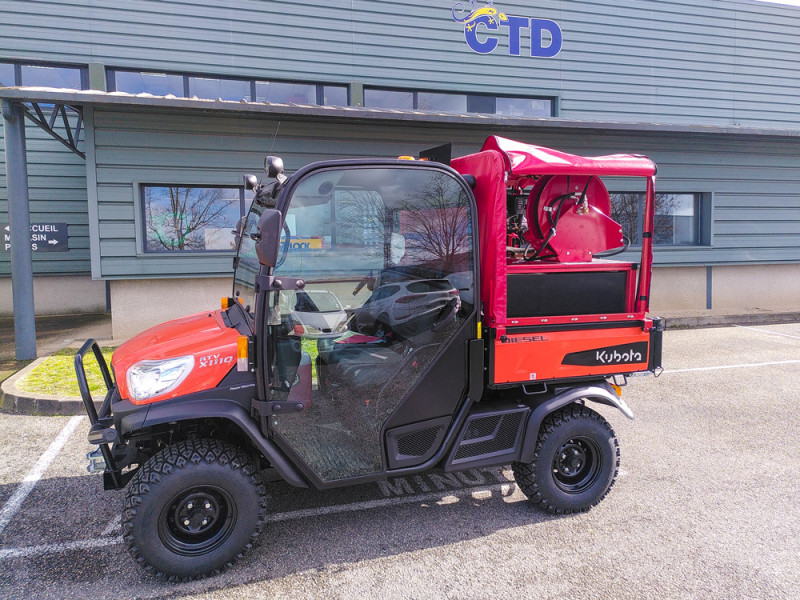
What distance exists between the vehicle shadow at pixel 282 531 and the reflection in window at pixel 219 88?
8.71 m

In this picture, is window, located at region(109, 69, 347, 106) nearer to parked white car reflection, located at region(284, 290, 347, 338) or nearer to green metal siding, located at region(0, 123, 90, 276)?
green metal siding, located at region(0, 123, 90, 276)

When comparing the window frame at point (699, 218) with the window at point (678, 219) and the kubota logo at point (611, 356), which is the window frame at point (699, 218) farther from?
the kubota logo at point (611, 356)

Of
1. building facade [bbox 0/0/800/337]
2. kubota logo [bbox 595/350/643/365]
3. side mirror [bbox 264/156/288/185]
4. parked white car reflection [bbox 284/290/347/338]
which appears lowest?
kubota logo [bbox 595/350/643/365]

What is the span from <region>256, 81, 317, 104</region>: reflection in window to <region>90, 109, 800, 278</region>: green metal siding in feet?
6.46

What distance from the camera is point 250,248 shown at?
3.61 meters

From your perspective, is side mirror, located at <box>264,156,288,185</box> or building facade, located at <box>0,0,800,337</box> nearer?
side mirror, located at <box>264,156,288,185</box>

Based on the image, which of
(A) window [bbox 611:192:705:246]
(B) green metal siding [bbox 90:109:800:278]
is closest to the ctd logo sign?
(B) green metal siding [bbox 90:109:800:278]

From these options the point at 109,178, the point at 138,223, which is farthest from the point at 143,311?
the point at 109,178

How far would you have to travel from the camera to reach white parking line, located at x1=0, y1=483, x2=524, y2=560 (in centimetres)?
322

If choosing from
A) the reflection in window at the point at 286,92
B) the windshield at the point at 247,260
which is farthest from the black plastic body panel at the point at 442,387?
the reflection in window at the point at 286,92

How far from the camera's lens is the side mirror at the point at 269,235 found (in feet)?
8.93

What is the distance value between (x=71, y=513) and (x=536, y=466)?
10.1 ft

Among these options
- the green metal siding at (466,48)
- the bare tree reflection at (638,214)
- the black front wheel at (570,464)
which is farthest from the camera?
the bare tree reflection at (638,214)

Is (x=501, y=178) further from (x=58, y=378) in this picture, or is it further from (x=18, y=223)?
(x=18, y=223)
